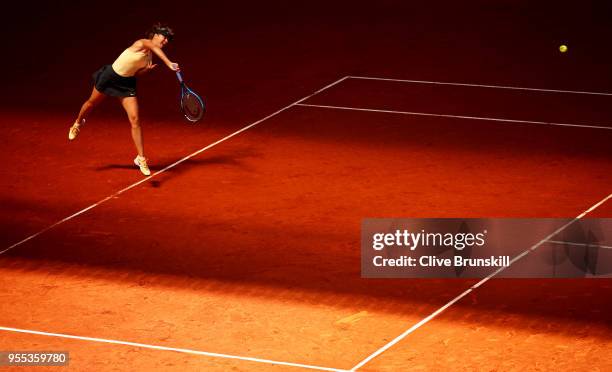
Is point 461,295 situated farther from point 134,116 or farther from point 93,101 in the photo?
point 93,101

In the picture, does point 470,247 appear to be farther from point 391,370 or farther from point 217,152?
point 217,152

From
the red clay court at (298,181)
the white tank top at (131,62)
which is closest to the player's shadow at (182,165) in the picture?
the red clay court at (298,181)

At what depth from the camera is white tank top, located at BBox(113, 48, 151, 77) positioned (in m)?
12.5

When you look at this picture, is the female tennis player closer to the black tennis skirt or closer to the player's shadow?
the black tennis skirt

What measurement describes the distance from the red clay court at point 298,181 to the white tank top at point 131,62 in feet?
3.74

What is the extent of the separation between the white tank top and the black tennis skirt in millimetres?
57

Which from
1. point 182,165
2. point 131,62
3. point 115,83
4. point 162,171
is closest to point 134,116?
point 115,83

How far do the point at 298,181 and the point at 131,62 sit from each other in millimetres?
2050

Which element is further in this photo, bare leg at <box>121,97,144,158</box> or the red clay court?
bare leg at <box>121,97,144,158</box>

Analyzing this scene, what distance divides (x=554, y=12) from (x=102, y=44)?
725 centimetres

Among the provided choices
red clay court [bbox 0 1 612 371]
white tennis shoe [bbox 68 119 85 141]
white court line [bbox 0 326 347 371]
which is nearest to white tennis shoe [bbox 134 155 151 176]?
red clay court [bbox 0 1 612 371]

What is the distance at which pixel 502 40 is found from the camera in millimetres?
18703

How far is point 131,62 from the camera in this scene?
1252cm

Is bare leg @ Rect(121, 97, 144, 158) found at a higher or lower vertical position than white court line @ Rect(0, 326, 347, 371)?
higher
